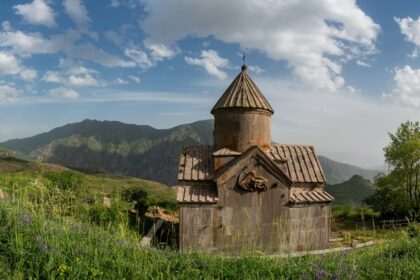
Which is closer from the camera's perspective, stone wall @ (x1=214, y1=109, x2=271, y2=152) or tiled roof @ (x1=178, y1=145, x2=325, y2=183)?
tiled roof @ (x1=178, y1=145, x2=325, y2=183)

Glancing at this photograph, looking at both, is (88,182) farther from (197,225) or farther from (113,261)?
(113,261)

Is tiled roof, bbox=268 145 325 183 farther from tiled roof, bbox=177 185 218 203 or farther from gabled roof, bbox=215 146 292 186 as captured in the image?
tiled roof, bbox=177 185 218 203

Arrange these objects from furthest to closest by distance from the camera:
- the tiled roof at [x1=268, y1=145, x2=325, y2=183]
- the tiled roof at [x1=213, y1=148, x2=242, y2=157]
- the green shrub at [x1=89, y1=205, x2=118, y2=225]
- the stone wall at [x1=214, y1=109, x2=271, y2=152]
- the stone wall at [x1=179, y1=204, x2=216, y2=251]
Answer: the tiled roof at [x1=268, y1=145, x2=325, y2=183] → the stone wall at [x1=214, y1=109, x2=271, y2=152] → the tiled roof at [x1=213, y1=148, x2=242, y2=157] → the stone wall at [x1=179, y1=204, x2=216, y2=251] → the green shrub at [x1=89, y1=205, x2=118, y2=225]

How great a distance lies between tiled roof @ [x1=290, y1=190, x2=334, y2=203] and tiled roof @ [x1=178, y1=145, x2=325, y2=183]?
52cm

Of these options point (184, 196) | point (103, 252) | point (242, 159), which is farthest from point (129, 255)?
point (242, 159)

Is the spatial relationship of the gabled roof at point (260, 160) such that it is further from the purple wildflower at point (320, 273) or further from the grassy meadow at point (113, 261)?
the purple wildflower at point (320, 273)

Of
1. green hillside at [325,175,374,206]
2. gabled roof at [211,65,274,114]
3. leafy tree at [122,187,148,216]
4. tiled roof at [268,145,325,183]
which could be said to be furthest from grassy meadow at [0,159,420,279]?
green hillside at [325,175,374,206]

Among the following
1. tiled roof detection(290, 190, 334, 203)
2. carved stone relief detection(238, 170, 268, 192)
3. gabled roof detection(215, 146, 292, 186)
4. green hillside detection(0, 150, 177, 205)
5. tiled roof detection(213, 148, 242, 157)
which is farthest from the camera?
tiled roof detection(213, 148, 242, 157)

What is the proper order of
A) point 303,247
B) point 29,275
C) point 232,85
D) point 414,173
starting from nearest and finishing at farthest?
point 29,275, point 303,247, point 232,85, point 414,173

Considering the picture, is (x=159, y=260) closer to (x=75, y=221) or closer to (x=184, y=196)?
(x=75, y=221)

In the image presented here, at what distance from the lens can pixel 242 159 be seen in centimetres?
1215

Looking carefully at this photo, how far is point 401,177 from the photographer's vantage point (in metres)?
23.3

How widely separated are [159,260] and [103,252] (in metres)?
0.79

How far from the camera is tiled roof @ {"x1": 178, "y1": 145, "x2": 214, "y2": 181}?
41.0 ft
